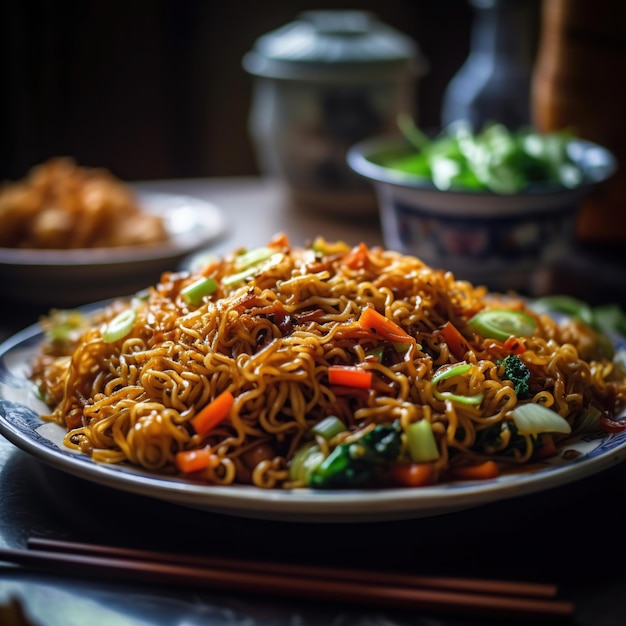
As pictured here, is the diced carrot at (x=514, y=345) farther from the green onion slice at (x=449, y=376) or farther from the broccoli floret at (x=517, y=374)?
the green onion slice at (x=449, y=376)

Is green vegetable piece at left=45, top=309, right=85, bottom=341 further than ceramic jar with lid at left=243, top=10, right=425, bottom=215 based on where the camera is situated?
No

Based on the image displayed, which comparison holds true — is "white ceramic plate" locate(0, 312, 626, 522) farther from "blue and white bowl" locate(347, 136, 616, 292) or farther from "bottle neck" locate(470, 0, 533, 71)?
"bottle neck" locate(470, 0, 533, 71)

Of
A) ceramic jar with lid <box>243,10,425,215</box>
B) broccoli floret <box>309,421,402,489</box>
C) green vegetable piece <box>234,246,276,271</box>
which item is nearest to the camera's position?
broccoli floret <box>309,421,402,489</box>

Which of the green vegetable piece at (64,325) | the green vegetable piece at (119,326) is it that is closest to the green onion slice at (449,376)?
the green vegetable piece at (119,326)

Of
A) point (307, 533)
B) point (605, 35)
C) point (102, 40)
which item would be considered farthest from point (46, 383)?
point (102, 40)

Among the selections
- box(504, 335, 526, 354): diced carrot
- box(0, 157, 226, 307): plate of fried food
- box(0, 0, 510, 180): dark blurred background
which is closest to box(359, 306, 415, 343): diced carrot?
box(504, 335, 526, 354): diced carrot

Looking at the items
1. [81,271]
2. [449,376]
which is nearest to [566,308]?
[449,376]
